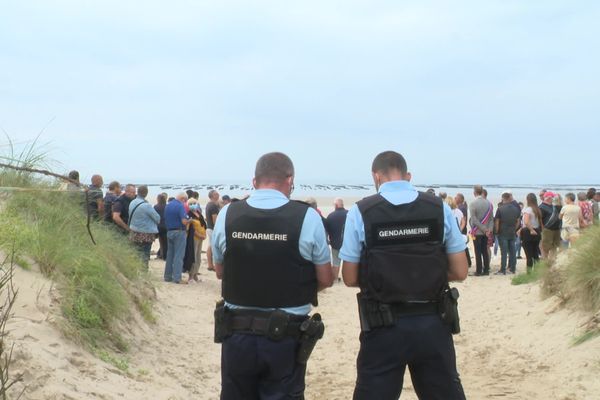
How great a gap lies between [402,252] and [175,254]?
8878 millimetres

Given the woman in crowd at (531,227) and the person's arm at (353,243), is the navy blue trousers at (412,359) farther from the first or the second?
the woman in crowd at (531,227)

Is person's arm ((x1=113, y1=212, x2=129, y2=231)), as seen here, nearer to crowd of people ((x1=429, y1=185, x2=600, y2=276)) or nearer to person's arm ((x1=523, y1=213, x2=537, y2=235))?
crowd of people ((x1=429, y1=185, x2=600, y2=276))

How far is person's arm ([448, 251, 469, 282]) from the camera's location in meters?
4.21

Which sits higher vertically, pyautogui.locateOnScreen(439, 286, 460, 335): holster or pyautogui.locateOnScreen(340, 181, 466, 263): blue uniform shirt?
pyautogui.locateOnScreen(340, 181, 466, 263): blue uniform shirt

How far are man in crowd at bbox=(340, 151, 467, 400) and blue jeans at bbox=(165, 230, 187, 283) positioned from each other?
8502 millimetres

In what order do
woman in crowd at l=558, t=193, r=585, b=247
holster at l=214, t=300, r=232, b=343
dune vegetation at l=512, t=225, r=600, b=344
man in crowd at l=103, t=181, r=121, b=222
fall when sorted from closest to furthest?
holster at l=214, t=300, r=232, b=343, dune vegetation at l=512, t=225, r=600, b=344, man in crowd at l=103, t=181, r=121, b=222, woman in crowd at l=558, t=193, r=585, b=247

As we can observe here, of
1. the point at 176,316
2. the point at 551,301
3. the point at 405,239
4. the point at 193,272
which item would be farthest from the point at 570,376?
the point at 193,272

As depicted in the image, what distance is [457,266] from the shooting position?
13.8ft

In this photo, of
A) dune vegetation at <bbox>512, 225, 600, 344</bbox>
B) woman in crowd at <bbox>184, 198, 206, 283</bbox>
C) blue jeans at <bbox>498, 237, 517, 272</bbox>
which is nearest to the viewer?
dune vegetation at <bbox>512, 225, 600, 344</bbox>

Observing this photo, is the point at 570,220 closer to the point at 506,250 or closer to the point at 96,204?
the point at 506,250

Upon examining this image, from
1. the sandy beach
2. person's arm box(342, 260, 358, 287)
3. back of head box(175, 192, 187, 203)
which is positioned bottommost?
the sandy beach

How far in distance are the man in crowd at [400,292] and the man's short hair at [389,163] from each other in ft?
0.83

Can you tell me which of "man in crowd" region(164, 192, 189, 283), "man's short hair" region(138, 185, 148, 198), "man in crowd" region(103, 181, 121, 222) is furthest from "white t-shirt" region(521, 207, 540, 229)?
"man in crowd" region(103, 181, 121, 222)

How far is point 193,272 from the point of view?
13172 millimetres
